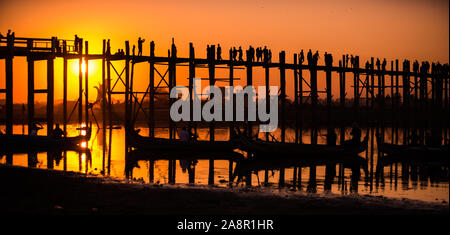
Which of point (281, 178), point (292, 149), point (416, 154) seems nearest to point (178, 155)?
point (292, 149)

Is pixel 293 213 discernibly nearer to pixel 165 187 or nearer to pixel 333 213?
pixel 333 213

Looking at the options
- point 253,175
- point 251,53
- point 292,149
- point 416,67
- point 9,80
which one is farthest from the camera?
point 416,67

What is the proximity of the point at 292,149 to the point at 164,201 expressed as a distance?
1302 cm

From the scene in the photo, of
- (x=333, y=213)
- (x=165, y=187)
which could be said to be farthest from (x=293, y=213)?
(x=165, y=187)

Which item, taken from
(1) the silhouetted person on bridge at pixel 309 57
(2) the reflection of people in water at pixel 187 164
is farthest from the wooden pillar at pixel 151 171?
(1) the silhouetted person on bridge at pixel 309 57

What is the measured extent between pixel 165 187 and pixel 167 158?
1103cm

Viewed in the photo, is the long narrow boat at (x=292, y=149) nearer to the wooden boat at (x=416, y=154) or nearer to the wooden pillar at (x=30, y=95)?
the wooden boat at (x=416, y=154)

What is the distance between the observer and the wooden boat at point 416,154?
2450 centimetres

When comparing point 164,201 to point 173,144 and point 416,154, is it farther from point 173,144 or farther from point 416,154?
point 416,154

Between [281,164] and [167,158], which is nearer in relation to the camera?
→ [281,164]

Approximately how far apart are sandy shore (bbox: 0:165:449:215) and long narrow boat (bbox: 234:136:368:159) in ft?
32.5

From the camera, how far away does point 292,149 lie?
81.3ft

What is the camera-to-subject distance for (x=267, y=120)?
60.8m

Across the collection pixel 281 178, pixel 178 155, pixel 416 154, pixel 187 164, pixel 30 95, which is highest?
pixel 30 95
